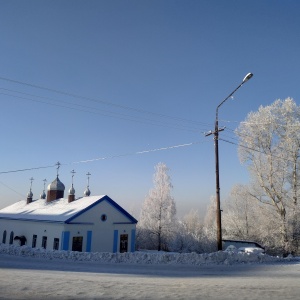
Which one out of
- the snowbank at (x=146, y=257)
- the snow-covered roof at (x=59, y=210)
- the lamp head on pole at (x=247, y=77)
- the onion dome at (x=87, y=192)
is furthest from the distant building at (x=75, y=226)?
the lamp head on pole at (x=247, y=77)

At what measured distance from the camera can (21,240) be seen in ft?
92.0

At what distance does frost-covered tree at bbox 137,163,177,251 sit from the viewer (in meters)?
35.0

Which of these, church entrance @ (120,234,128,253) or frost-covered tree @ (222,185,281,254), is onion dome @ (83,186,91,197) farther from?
frost-covered tree @ (222,185,281,254)

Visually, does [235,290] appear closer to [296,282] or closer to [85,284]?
[296,282]

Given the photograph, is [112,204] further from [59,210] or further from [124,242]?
[59,210]

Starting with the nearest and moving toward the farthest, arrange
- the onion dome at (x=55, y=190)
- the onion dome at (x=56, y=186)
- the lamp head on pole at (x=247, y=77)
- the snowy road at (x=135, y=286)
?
the snowy road at (x=135, y=286) → the lamp head on pole at (x=247, y=77) → the onion dome at (x=55, y=190) → the onion dome at (x=56, y=186)

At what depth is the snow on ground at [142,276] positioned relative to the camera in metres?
6.29

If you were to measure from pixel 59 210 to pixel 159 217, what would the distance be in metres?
13.1

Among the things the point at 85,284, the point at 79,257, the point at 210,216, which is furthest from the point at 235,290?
the point at 210,216

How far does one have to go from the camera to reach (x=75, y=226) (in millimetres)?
24641

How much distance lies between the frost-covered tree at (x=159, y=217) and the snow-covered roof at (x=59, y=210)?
681 cm

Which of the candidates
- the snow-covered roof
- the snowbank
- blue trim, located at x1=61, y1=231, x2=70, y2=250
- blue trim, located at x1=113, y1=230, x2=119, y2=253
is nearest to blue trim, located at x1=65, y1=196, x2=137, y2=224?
the snow-covered roof

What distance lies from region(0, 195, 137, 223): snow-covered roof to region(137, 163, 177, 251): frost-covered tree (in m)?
6.81

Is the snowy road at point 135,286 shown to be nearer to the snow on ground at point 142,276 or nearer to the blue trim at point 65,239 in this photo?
the snow on ground at point 142,276
